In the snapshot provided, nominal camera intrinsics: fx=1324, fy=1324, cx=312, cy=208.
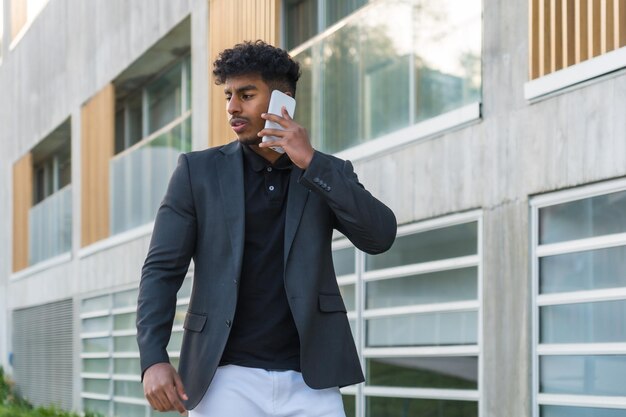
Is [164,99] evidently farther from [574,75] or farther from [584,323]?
[584,323]

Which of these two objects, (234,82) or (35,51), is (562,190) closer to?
(234,82)

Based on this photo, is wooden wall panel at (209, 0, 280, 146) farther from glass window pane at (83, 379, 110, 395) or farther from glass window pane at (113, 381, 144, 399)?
glass window pane at (83, 379, 110, 395)

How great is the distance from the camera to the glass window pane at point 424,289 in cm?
808

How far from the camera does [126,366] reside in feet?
53.3

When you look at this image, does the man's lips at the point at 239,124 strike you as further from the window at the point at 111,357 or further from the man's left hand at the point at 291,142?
the window at the point at 111,357

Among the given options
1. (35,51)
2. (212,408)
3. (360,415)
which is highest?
(35,51)

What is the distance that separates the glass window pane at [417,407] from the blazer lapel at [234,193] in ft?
14.4

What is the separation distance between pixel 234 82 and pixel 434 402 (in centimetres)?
511

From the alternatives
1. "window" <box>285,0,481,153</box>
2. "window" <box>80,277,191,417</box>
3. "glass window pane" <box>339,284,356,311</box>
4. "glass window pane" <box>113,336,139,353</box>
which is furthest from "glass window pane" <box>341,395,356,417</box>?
"glass window pane" <box>113,336,139,353</box>

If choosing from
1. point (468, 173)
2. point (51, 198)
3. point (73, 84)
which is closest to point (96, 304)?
point (73, 84)

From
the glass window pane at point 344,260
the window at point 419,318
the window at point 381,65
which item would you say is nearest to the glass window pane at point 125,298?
the window at point 381,65

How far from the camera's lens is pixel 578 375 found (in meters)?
6.93

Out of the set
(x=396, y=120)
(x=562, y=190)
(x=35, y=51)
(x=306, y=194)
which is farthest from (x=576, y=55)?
(x=35, y=51)

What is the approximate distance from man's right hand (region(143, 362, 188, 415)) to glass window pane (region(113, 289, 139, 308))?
40.3 feet
